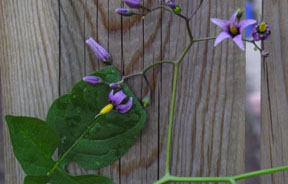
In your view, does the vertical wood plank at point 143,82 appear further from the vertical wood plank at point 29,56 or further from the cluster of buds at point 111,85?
the vertical wood plank at point 29,56

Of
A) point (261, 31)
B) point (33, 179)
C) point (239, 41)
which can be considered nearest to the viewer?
point (239, 41)

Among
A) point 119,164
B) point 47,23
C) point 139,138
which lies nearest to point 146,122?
point 139,138

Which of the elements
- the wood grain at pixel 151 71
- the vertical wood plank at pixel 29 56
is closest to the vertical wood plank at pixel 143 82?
the wood grain at pixel 151 71

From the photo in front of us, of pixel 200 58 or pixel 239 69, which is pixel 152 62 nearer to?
pixel 200 58

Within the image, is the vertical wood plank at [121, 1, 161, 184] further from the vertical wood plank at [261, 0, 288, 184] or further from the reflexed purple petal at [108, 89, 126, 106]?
the vertical wood plank at [261, 0, 288, 184]

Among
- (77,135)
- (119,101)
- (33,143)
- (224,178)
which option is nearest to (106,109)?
(119,101)

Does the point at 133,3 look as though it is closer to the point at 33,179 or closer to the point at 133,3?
the point at 133,3
